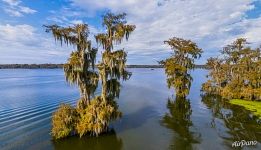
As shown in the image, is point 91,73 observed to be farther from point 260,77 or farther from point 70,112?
point 260,77

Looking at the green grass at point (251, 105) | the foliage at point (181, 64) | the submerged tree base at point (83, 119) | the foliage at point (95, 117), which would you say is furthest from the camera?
the foliage at point (181, 64)

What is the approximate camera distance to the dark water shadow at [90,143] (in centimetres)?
2531

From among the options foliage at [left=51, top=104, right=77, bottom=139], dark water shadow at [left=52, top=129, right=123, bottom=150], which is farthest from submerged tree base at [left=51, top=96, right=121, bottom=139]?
dark water shadow at [left=52, top=129, right=123, bottom=150]

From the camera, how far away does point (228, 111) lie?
43.4 metres

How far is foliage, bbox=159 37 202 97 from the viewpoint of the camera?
5194 centimetres

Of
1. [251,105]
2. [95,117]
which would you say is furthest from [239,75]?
[95,117]

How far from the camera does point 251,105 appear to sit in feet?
155

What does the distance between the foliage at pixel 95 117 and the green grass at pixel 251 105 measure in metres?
24.7

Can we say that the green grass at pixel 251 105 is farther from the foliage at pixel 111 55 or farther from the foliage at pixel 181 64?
the foliage at pixel 111 55

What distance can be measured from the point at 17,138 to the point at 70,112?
6.56 metres

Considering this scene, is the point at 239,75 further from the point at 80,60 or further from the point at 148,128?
the point at 80,60

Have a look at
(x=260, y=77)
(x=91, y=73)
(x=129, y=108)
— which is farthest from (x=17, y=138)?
(x=260, y=77)

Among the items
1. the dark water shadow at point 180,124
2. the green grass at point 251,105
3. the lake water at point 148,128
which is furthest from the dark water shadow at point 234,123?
the dark water shadow at point 180,124

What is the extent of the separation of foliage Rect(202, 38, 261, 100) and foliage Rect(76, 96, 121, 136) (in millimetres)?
36149
